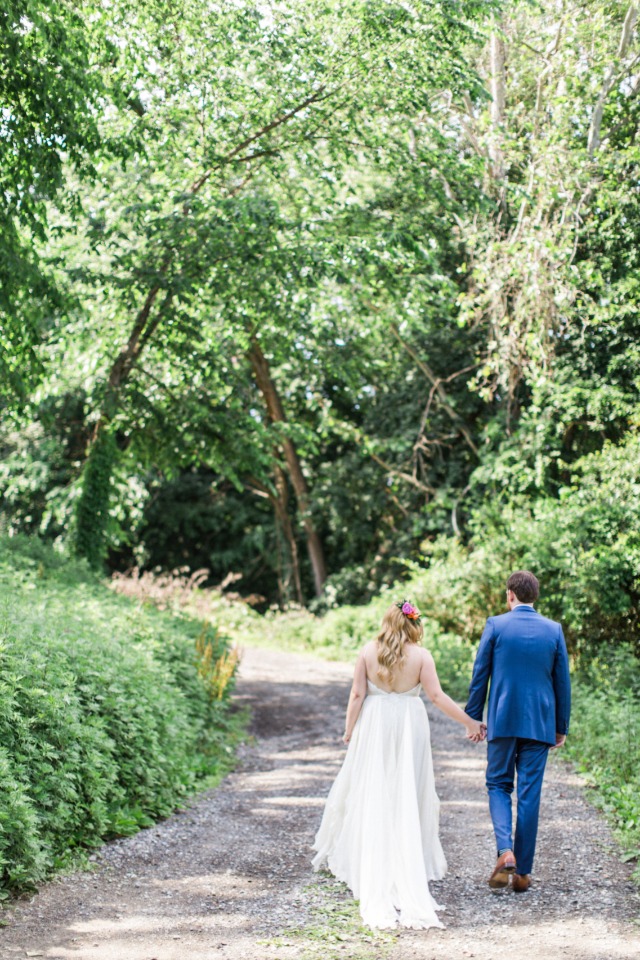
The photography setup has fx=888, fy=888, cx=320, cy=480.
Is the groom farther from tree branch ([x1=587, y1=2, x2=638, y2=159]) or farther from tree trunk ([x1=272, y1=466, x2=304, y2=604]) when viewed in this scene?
tree trunk ([x1=272, y1=466, x2=304, y2=604])

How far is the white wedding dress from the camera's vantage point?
16.3 feet

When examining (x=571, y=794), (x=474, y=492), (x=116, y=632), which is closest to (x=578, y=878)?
(x=571, y=794)

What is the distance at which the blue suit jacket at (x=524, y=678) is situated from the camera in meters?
5.27

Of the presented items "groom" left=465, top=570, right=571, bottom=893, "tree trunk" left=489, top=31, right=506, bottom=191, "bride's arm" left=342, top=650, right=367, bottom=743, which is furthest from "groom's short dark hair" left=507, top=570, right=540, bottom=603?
"tree trunk" left=489, top=31, right=506, bottom=191

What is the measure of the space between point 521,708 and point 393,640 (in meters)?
0.85

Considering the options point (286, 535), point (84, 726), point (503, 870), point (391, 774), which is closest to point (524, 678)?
point (391, 774)

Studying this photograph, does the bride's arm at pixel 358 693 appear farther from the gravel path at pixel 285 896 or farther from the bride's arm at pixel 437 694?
the gravel path at pixel 285 896

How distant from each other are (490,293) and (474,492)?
14.1 ft

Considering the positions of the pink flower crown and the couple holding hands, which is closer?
the couple holding hands

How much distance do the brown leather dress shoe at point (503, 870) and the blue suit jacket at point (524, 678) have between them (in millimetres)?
664

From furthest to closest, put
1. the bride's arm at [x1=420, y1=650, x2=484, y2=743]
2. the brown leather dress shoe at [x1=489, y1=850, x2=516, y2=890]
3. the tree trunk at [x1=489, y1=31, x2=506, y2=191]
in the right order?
1. the tree trunk at [x1=489, y1=31, x2=506, y2=191]
2. the bride's arm at [x1=420, y1=650, x2=484, y2=743]
3. the brown leather dress shoe at [x1=489, y1=850, x2=516, y2=890]

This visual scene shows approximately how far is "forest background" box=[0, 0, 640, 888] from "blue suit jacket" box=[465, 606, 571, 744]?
6.88 ft

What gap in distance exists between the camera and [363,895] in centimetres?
493

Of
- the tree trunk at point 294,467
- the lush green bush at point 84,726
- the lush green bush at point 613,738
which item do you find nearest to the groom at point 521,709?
the lush green bush at point 613,738
